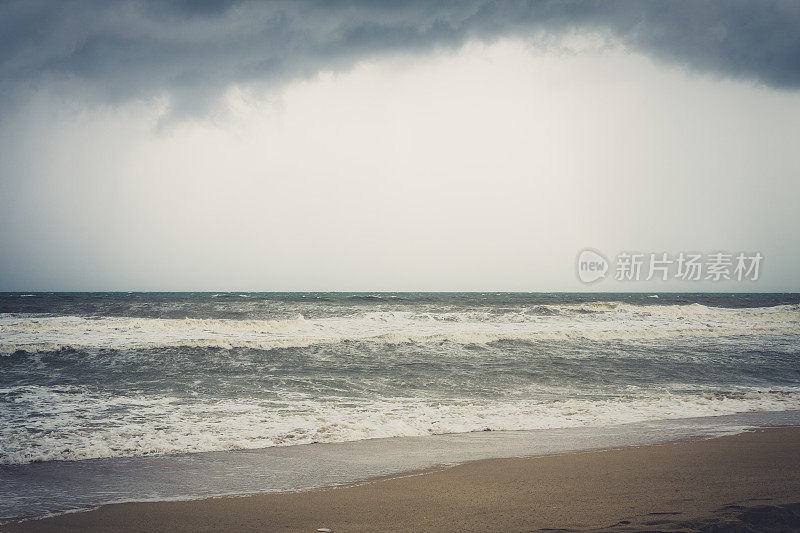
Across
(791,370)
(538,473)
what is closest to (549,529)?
(538,473)

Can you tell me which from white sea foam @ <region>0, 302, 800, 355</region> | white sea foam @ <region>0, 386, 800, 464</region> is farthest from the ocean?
white sea foam @ <region>0, 302, 800, 355</region>

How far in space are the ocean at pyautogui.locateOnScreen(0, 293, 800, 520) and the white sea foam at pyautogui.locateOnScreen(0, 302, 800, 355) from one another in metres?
0.23

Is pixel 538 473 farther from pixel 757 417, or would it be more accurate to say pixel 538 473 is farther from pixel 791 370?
pixel 791 370

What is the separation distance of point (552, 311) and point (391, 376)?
71.7 ft

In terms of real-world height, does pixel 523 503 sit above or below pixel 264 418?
above

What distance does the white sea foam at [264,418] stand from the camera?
6352 millimetres

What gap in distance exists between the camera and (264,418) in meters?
7.78

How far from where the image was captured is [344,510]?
4.06 m

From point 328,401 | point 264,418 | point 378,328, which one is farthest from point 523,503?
point 378,328

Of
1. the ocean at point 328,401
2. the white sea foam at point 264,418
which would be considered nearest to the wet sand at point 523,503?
the ocean at point 328,401

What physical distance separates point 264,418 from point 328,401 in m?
1.57

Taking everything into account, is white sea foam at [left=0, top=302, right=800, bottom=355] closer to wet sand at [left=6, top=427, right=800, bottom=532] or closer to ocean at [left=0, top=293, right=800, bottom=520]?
ocean at [left=0, top=293, right=800, bottom=520]

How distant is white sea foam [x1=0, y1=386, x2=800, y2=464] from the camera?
635 cm

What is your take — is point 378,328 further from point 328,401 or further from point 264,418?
point 264,418
